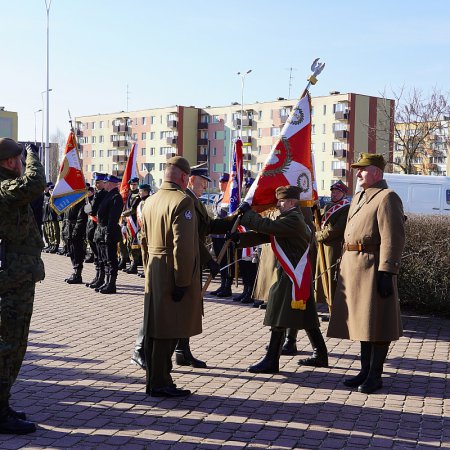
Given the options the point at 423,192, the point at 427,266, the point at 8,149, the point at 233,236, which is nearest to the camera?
the point at 8,149

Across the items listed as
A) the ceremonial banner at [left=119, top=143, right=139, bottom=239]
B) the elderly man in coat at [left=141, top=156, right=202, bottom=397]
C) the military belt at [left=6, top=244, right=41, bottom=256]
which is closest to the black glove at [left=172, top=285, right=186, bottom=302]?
the elderly man in coat at [left=141, top=156, right=202, bottom=397]

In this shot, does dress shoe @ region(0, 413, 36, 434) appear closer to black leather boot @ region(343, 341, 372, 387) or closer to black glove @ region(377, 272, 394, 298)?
black leather boot @ region(343, 341, 372, 387)

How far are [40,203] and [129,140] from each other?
9871 centimetres

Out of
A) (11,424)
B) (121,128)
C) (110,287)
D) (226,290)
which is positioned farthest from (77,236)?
(121,128)

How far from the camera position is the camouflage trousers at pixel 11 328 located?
5586 mm

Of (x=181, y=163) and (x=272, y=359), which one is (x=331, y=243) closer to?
(x=272, y=359)

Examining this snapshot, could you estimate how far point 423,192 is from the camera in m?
26.2

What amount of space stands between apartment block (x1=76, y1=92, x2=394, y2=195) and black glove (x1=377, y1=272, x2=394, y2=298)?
215ft

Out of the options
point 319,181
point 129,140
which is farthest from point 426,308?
point 129,140

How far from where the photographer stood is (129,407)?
633cm

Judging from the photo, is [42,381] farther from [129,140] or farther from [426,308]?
[129,140]

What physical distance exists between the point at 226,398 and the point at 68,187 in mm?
9163

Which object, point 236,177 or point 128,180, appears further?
point 128,180

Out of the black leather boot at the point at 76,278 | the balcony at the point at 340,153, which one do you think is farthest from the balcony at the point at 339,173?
the black leather boot at the point at 76,278
